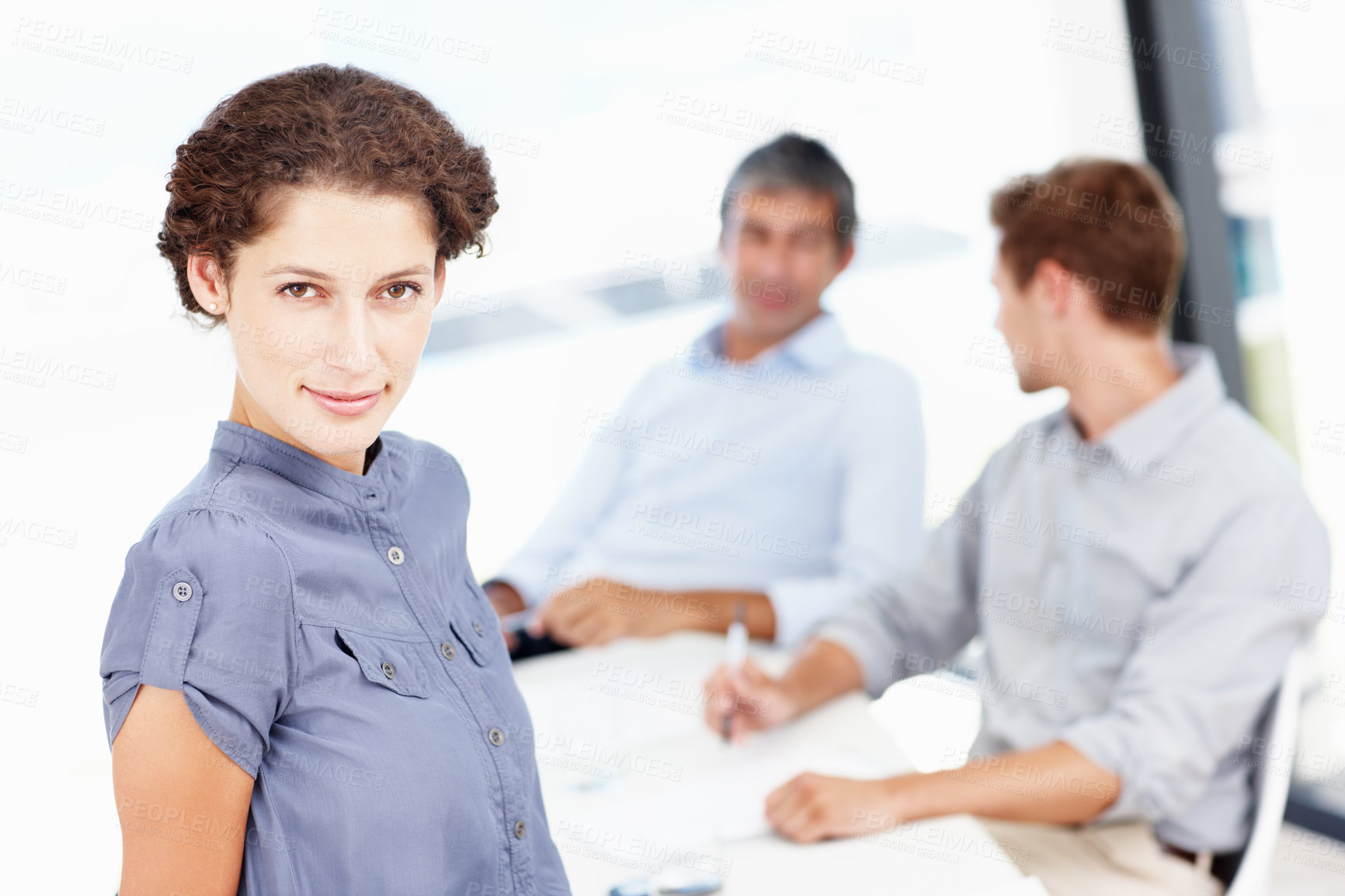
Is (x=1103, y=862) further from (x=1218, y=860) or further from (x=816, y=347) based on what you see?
(x=816, y=347)

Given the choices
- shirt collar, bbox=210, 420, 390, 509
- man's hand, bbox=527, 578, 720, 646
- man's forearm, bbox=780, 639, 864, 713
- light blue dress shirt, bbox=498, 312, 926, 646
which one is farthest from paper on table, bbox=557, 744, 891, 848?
light blue dress shirt, bbox=498, 312, 926, 646

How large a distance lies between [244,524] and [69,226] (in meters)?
2.19

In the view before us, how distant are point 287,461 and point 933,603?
142cm

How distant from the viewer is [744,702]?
59.6 inches

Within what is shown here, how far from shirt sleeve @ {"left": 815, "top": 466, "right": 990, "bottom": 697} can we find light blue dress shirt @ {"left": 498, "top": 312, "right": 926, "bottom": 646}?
20cm

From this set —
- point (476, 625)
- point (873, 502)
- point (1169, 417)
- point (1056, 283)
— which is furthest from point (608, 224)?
point (476, 625)

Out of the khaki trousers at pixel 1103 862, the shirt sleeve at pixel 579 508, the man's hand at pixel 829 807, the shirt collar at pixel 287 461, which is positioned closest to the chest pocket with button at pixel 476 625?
the shirt collar at pixel 287 461

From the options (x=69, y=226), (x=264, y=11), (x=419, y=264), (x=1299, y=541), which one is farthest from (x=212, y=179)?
(x=264, y=11)

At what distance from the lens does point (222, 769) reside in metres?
0.65

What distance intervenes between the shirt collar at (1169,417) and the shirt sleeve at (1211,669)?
18cm

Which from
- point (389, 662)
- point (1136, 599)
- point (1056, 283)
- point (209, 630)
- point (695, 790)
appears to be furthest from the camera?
point (1056, 283)

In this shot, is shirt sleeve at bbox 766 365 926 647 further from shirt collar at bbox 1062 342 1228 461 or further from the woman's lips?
the woman's lips

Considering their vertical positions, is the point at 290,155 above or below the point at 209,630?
above

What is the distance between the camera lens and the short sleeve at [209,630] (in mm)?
646
